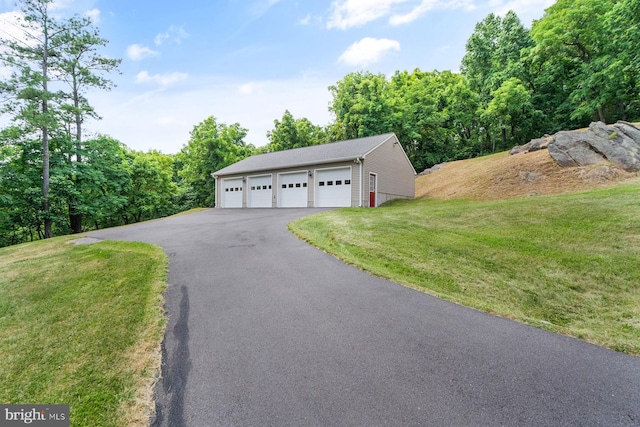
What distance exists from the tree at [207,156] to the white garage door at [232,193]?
6396mm

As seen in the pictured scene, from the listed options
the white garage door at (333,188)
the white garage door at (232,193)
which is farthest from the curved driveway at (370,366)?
the white garage door at (232,193)

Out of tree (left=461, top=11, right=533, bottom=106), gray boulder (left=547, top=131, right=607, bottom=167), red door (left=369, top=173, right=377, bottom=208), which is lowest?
red door (left=369, top=173, right=377, bottom=208)

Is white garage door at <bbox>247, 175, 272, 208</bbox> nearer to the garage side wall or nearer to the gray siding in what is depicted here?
the gray siding

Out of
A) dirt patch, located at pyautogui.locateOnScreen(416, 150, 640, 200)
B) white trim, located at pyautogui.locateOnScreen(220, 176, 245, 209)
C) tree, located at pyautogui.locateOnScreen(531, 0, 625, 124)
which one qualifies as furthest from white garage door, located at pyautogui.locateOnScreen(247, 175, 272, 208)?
tree, located at pyautogui.locateOnScreen(531, 0, 625, 124)

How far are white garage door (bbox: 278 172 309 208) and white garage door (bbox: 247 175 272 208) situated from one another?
45.1 inches

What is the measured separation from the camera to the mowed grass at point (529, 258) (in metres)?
4.34

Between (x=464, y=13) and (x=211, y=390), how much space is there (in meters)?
18.6

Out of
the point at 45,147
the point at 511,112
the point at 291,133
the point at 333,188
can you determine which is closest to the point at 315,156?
the point at 333,188

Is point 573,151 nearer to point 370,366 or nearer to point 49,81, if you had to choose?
point 370,366

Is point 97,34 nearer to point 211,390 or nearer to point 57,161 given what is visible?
point 57,161

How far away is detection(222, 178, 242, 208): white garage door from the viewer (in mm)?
21500

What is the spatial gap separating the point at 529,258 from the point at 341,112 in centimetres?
2609

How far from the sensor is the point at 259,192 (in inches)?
802

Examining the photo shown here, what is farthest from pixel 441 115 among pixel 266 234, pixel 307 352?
pixel 307 352
